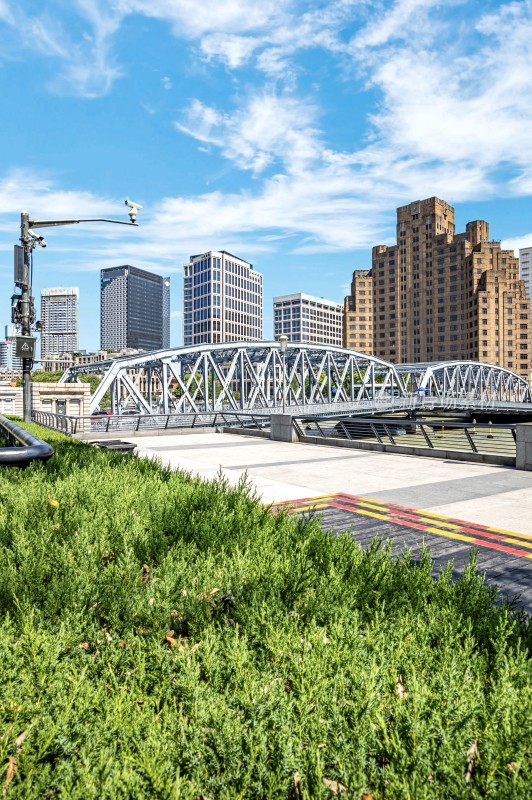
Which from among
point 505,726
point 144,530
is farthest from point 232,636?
point 144,530

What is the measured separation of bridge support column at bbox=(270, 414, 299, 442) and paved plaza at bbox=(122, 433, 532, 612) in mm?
3750

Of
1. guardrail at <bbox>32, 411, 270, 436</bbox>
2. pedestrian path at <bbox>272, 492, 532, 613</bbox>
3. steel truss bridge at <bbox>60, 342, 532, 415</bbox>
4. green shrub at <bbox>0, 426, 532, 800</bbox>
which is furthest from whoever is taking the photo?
steel truss bridge at <bbox>60, 342, 532, 415</bbox>

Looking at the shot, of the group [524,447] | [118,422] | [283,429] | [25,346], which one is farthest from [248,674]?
[118,422]

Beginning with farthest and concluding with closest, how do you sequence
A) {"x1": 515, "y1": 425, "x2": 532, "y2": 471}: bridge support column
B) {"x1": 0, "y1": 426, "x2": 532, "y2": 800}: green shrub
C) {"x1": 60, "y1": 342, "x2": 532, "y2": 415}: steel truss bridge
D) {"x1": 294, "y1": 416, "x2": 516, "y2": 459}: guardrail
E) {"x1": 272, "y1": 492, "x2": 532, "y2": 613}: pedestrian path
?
{"x1": 60, "y1": 342, "x2": 532, "y2": 415}: steel truss bridge → {"x1": 294, "y1": 416, "x2": 516, "y2": 459}: guardrail → {"x1": 515, "y1": 425, "x2": 532, "y2": 471}: bridge support column → {"x1": 272, "y1": 492, "x2": 532, "y2": 613}: pedestrian path → {"x1": 0, "y1": 426, "x2": 532, "y2": 800}: green shrub

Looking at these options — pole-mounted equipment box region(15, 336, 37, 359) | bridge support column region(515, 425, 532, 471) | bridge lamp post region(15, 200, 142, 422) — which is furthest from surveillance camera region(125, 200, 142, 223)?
bridge support column region(515, 425, 532, 471)

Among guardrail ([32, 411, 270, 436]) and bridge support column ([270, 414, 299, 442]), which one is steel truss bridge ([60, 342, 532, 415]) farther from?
bridge support column ([270, 414, 299, 442])

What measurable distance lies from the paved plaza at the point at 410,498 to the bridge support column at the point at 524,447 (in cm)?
41

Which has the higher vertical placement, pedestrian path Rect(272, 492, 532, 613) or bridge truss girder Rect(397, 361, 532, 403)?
bridge truss girder Rect(397, 361, 532, 403)

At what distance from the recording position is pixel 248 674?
2.80m

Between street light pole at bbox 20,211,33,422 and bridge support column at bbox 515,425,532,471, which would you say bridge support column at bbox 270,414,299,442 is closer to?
bridge support column at bbox 515,425,532,471

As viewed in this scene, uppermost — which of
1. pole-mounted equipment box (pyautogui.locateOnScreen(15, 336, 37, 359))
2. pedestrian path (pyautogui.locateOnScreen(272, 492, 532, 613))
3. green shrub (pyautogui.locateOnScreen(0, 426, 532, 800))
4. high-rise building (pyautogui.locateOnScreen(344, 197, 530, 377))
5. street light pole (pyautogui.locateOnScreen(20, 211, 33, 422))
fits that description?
high-rise building (pyautogui.locateOnScreen(344, 197, 530, 377))

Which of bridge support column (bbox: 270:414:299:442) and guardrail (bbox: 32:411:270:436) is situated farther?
guardrail (bbox: 32:411:270:436)

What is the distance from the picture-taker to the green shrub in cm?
219

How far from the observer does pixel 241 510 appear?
6.05 metres
